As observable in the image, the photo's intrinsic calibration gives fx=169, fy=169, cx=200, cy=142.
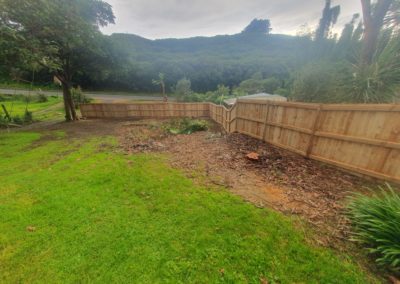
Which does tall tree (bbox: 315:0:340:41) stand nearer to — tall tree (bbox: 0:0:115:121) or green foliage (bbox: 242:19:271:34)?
tall tree (bbox: 0:0:115:121)

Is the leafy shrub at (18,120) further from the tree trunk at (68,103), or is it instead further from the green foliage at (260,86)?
the green foliage at (260,86)

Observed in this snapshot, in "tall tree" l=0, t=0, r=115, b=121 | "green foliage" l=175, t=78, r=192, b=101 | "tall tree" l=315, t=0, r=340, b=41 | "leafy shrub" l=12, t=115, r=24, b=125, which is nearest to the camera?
"tall tree" l=0, t=0, r=115, b=121

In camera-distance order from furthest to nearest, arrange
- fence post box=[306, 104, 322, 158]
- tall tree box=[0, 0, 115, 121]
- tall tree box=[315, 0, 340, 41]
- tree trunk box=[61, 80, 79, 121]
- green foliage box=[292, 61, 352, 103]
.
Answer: tall tree box=[315, 0, 340, 41]
tree trunk box=[61, 80, 79, 121]
tall tree box=[0, 0, 115, 121]
green foliage box=[292, 61, 352, 103]
fence post box=[306, 104, 322, 158]

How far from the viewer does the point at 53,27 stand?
8.77 meters

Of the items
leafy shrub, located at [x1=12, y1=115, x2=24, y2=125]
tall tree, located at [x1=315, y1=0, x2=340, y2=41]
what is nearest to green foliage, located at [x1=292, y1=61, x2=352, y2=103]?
leafy shrub, located at [x1=12, y1=115, x2=24, y2=125]

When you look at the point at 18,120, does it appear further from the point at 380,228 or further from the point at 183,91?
the point at 183,91

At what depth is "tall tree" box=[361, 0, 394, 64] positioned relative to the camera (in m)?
5.78

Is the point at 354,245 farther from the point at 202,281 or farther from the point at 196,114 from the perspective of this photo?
the point at 196,114

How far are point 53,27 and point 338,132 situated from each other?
1320 cm

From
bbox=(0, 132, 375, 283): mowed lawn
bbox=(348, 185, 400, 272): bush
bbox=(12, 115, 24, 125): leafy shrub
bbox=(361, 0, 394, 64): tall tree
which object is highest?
bbox=(361, 0, 394, 64): tall tree

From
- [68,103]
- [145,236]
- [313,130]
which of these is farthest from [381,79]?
[68,103]

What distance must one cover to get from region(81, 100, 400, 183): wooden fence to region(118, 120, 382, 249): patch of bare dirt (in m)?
0.30

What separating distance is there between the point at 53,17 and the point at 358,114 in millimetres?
13174

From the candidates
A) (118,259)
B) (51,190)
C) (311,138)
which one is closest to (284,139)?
(311,138)
